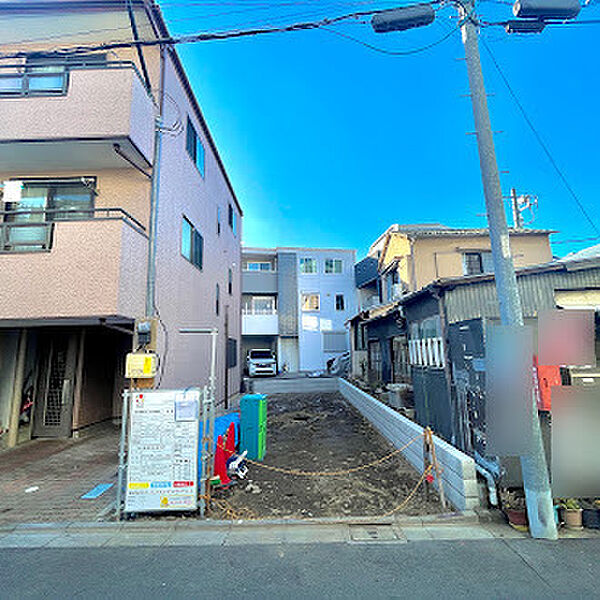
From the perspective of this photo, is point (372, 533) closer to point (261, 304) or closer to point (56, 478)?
point (56, 478)

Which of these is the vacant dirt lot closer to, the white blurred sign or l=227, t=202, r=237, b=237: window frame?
the white blurred sign

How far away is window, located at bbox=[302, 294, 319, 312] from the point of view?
2561 centimetres

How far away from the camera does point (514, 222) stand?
56.7ft

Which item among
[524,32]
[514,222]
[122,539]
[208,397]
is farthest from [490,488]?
[514,222]

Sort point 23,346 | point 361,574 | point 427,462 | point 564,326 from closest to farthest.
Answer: point 361,574
point 564,326
point 427,462
point 23,346

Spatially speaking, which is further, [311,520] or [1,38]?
[1,38]

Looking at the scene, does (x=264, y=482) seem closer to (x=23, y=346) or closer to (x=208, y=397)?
(x=208, y=397)

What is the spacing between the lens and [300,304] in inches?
1006

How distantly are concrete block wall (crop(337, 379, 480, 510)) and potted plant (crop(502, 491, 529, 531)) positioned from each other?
1.11ft

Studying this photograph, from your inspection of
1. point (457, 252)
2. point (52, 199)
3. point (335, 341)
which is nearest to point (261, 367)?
point (335, 341)

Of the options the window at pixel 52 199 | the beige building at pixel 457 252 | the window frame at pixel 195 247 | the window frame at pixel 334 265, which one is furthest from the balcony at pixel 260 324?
the window at pixel 52 199

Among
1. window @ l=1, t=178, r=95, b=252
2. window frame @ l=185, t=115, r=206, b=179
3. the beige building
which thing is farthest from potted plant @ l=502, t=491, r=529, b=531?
the beige building

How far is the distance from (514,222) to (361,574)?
19205 mm

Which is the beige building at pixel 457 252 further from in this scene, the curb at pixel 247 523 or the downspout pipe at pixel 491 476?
the curb at pixel 247 523
